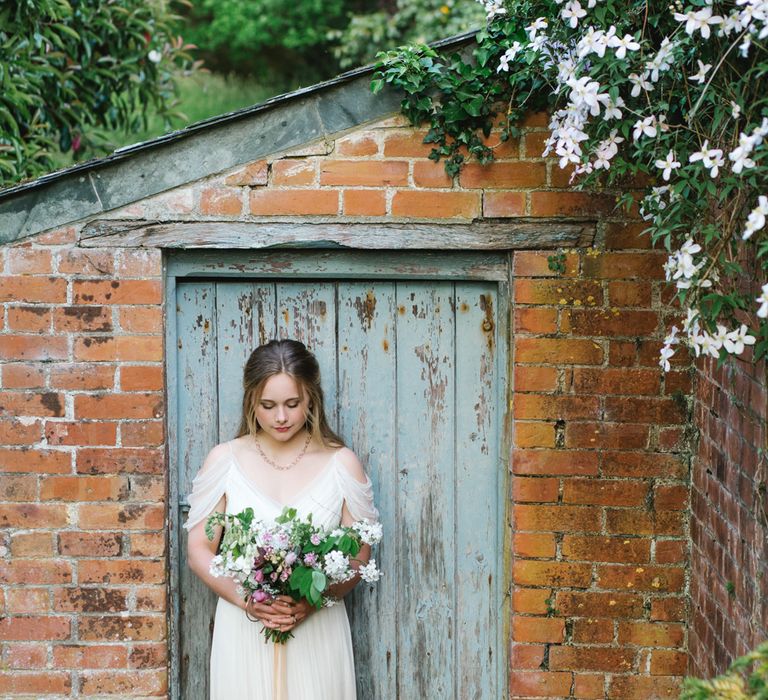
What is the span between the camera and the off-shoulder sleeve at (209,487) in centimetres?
356

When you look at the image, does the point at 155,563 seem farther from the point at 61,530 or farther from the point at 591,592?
the point at 591,592

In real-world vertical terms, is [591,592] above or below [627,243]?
below

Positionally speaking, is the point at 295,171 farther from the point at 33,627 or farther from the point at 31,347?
the point at 33,627

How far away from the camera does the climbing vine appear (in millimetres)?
2492

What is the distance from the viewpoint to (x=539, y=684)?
3664 mm

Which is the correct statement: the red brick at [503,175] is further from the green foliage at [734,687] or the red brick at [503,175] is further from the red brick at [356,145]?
the green foliage at [734,687]

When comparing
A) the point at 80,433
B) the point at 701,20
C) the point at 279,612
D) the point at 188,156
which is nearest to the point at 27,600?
the point at 80,433

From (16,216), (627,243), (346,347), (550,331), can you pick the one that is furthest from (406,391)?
(16,216)

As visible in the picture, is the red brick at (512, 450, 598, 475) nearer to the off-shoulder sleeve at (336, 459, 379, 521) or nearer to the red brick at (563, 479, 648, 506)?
the red brick at (563, 479, 648, 506)

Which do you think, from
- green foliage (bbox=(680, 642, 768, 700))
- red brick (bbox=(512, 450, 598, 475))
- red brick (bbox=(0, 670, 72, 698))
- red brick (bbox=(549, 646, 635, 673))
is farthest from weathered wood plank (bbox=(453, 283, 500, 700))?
green foliage (bbox=(680, 642, 768, 700))

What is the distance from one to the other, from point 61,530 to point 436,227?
1.82m

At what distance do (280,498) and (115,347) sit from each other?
0.84 meters

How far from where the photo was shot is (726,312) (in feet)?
8.68

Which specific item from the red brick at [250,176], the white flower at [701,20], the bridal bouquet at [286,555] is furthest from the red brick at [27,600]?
the white flower at [701,20]
